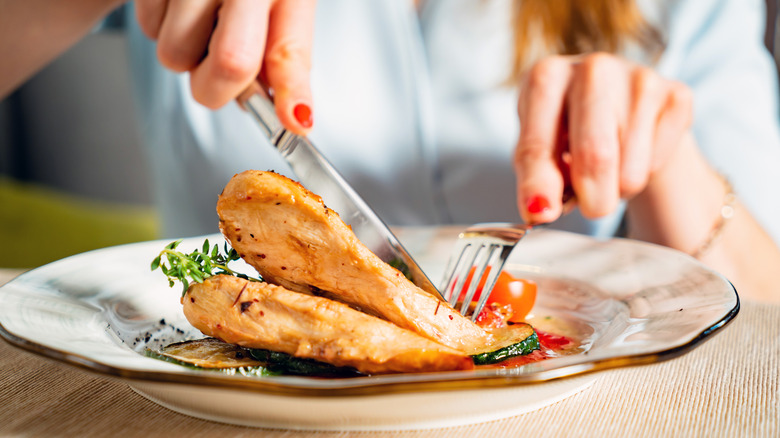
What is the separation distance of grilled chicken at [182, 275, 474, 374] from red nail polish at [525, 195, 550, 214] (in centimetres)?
68

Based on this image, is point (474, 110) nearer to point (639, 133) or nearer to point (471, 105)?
point (471, 105)

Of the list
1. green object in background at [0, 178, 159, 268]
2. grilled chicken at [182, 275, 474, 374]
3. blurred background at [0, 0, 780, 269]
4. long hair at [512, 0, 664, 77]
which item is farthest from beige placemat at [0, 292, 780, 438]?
blurred background at [0, 0, 780, 269]

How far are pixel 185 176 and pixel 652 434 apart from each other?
263 centimetres

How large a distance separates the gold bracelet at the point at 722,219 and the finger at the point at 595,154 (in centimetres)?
96

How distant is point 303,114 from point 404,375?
0.75 meters

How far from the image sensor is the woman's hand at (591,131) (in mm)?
1745

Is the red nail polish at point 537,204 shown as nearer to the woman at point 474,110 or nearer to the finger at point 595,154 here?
the finger at point 595,154

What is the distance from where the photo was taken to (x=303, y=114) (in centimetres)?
145

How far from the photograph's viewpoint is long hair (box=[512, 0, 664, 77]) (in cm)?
294

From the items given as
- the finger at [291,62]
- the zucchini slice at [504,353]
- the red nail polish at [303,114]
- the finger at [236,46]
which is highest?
the finger at [236,46]

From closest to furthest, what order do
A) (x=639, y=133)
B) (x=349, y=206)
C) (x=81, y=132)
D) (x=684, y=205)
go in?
(x=349, y=206) → (x=639, y=133) → (x=684, y=205) → (x=81, y=132)

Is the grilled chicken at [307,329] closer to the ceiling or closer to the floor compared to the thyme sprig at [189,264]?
closer to the floor

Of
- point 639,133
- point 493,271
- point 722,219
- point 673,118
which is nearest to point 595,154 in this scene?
point 639,133

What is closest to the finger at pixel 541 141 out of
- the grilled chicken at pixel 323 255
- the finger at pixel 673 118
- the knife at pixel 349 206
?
the finger at pixel 673 118
